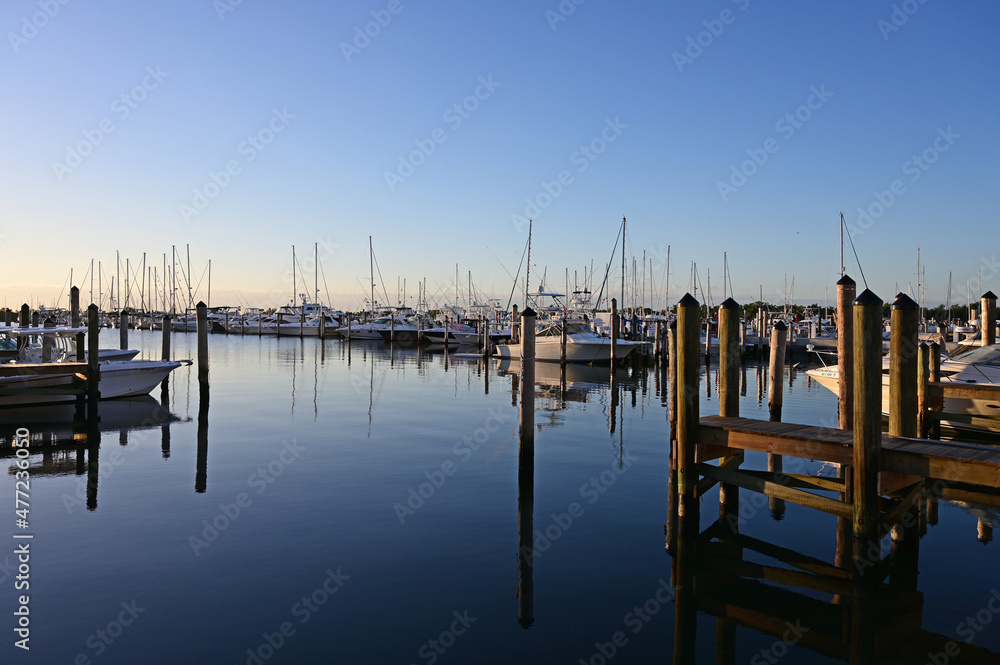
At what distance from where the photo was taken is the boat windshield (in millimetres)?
18062

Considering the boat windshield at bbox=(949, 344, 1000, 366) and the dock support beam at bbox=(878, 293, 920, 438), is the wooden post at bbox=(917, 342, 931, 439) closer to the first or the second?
the boat windshield at bbox=(949, 344, 1000, 366)

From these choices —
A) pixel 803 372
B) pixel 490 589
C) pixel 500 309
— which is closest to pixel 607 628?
pixel 490 589

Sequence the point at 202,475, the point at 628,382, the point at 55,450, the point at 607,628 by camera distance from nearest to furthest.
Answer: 1. the point at 607,628
2. the point at 202,475
3. the point at 55,450
4. the point at 628,382

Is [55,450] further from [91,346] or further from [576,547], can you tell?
[576,547]

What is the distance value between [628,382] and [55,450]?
24.0 m

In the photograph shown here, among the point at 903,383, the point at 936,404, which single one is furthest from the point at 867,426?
the point at 936,404

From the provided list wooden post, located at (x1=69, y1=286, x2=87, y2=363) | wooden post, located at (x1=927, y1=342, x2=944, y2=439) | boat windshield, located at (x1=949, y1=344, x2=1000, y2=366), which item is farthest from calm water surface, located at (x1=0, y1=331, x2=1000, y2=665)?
boat windshield, located at (x1=949, y1=344, x2=1000, y2=366)

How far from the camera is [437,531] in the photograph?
10.1 m
